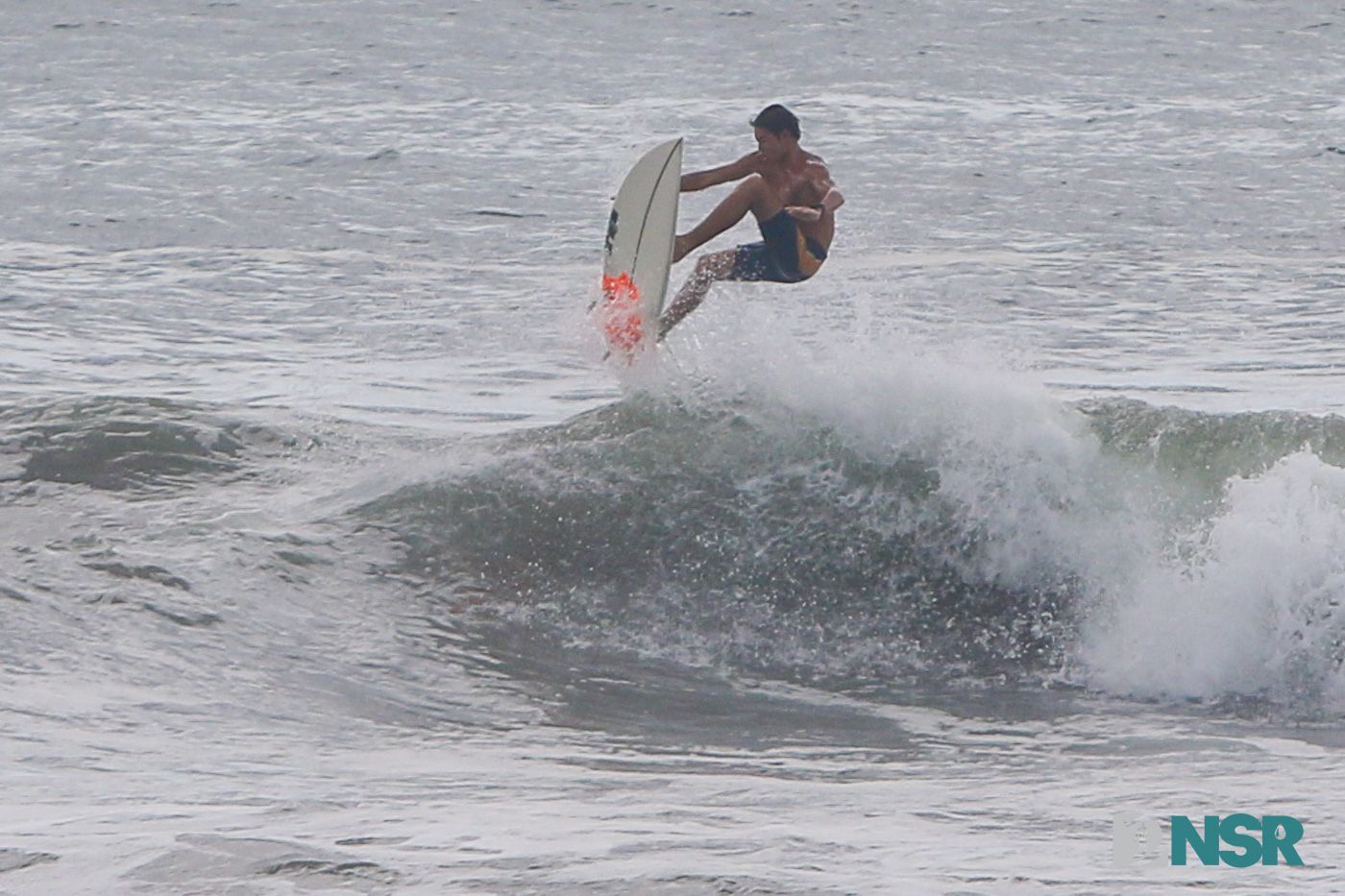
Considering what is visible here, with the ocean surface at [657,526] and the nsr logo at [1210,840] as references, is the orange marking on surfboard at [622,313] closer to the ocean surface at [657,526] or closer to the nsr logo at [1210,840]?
the ocean surface at [657,526]

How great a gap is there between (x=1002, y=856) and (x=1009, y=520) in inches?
162

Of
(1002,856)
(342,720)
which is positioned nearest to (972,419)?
(342,720)

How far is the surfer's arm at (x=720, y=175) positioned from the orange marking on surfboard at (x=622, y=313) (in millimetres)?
608

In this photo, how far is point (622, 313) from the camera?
932cm

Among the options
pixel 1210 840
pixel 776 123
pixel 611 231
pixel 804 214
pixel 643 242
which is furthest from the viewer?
pixel 611 231

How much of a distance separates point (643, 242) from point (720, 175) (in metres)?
0.60

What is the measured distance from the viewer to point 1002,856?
462 cm

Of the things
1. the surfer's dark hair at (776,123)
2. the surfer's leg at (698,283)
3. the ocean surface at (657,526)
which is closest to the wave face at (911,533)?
the ocean surface at (657,526)

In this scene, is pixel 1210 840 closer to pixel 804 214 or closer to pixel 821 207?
pixel 804 214

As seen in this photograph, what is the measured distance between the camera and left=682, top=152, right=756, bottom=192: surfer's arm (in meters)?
8.66

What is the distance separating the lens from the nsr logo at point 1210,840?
4625 millimetres

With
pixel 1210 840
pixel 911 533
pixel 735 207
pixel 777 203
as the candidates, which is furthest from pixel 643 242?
pixel 1210 840

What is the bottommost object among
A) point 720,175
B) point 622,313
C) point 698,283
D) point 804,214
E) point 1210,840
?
point 1210,840

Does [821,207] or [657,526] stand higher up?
[821,207]
